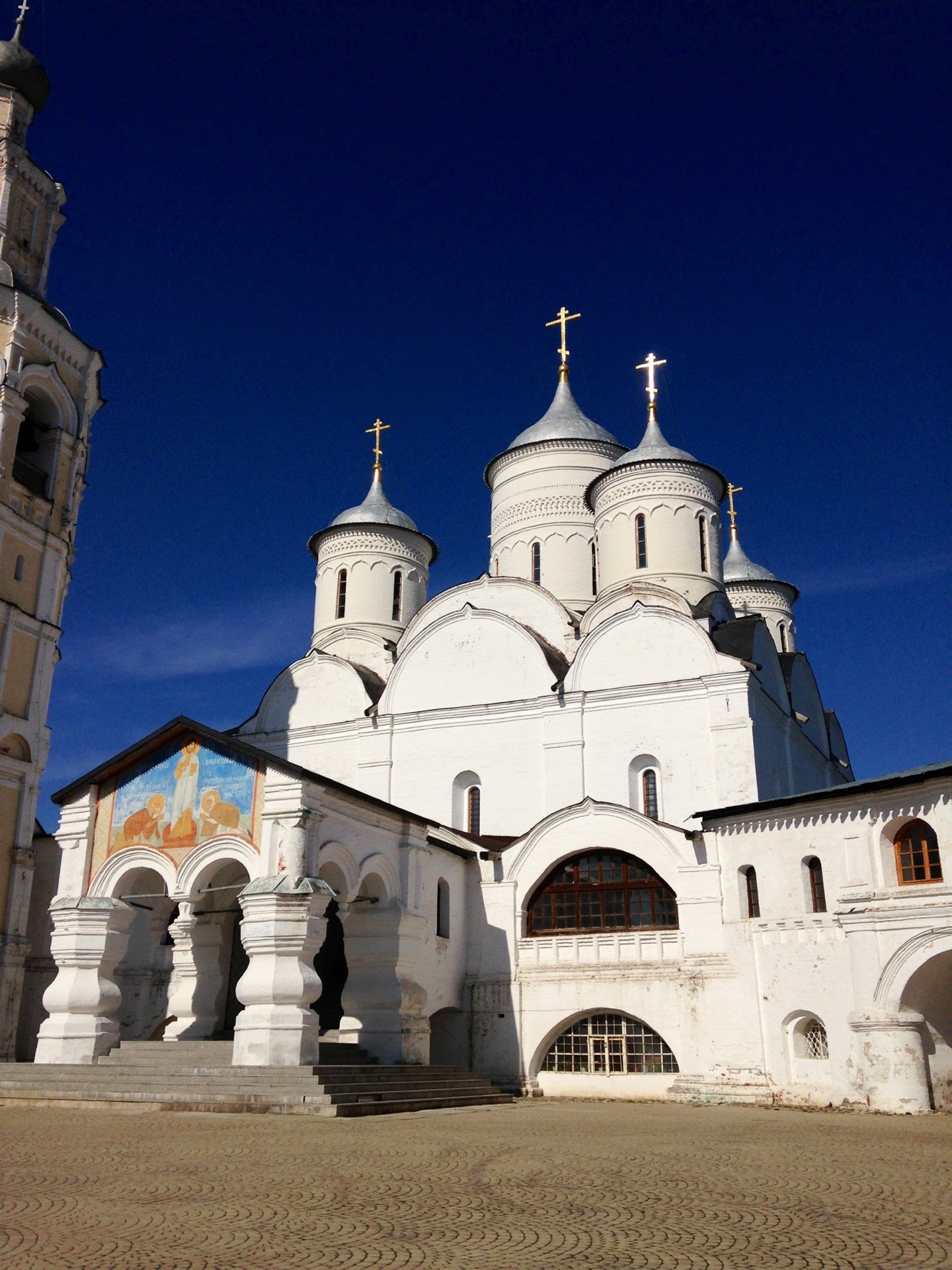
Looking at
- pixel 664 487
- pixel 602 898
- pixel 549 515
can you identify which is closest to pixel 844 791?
pixel 602 898

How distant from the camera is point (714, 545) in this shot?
24.6 metres

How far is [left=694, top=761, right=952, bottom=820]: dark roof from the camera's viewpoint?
15.1 meters

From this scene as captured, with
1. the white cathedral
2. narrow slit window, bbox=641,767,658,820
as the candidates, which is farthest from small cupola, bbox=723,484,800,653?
narrow slit window, bbox=641,767,658,820

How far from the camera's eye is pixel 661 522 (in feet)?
79.6

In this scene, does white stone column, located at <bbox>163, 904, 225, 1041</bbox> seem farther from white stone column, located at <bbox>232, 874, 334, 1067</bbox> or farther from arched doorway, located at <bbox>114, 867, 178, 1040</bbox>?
arched doorway, located at <bbox>114, 867, 178, 1040</bbox>

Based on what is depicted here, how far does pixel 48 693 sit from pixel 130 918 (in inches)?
329

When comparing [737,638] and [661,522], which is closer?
[737,638]

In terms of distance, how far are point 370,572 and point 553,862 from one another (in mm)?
10815

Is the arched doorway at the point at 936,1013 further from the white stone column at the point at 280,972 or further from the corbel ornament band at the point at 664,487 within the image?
the corbel ornament band at the point at 664,487

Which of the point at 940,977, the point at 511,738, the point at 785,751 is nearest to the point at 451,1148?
the point at 940,977

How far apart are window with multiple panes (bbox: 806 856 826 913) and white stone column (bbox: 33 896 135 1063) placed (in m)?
10.4

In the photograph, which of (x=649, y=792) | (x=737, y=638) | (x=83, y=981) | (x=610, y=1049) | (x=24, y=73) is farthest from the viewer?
(x=24, y=73)

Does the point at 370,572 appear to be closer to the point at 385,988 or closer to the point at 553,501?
the point at 553,501

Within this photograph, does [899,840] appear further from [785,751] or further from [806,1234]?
[806,1234]
